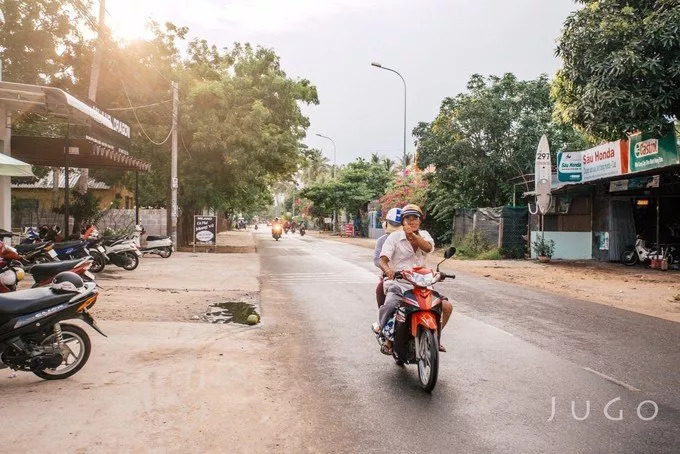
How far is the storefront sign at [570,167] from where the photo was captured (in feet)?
68.6

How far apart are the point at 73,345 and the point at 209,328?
9.14 ft

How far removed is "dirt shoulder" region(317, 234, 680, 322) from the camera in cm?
1155

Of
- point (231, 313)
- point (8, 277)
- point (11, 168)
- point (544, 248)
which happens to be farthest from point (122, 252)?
point (544, 248)

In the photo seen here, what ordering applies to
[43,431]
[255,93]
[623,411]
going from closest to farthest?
1. [43,431]
2. [623,411]
3. [255,93]

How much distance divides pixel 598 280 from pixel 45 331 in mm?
14468

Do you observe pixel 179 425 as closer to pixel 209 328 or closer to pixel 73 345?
pixel 73 345

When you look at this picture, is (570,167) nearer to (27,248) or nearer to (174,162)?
(174,162)

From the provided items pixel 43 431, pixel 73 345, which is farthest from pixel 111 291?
pixel 43 431

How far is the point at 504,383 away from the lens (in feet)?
18.3

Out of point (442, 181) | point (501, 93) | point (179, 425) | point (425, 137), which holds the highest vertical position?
point (501, 93)

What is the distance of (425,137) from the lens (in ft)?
94.2

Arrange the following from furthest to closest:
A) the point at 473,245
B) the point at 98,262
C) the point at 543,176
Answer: the point at 473,245
the point at 543,176
the point at 98,262

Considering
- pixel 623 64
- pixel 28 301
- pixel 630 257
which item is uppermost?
pixel 623 64

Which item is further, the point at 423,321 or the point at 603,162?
the point at 603,162
